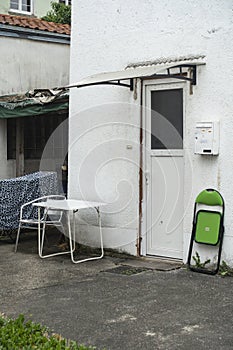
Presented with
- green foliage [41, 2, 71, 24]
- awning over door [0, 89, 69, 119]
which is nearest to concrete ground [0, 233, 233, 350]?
awning over door [0, 89, 69, 119]

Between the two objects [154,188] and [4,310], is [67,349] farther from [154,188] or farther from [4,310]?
[154,188]

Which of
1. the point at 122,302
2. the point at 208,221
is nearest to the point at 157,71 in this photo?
the point at 208,221

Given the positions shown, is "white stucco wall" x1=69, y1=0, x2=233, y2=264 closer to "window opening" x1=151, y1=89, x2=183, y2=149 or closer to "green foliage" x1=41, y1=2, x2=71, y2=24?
"window opening" x1=151, y1=89, x2=183, y2=149

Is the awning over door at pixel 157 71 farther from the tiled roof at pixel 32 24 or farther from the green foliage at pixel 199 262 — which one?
the tiled roof at pixel 32 24

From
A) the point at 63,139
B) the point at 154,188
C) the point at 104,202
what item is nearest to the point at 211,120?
the point at 154,188

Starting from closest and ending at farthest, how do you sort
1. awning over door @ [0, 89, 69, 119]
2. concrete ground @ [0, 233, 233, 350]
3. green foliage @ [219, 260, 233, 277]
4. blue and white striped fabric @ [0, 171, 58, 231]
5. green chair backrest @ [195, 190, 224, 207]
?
concrete ground @ [0, 233, 233, 350] < green foliage @ [219, 260, 233, 277] < green chair backrest @ [195, 190, 224, 207] < blue and white striped fabric @ [0, 171, 58, 231] < awning over door @ [0, 89, 69, 119]

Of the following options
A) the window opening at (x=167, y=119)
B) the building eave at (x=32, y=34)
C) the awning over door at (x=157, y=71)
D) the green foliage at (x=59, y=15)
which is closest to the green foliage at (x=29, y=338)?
the awning over door at (x=157, y=71)

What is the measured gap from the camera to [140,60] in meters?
8.44

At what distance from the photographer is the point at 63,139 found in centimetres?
1216

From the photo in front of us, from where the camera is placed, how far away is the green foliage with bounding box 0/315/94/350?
4652 millimetres

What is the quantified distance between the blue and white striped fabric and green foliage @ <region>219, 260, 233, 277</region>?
365cm

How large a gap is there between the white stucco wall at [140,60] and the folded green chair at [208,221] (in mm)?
98

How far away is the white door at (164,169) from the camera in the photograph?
26.7 feet

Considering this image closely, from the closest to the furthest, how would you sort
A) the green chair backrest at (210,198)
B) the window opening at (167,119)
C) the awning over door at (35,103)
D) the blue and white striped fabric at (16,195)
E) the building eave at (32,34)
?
1. the green chair backrest at (210,198)
2. the window opening at (167,119)
3. the blue and white striped fabric at (16,195)
4. the awning over door at (35,103)
5. the building eave at (32,34)
